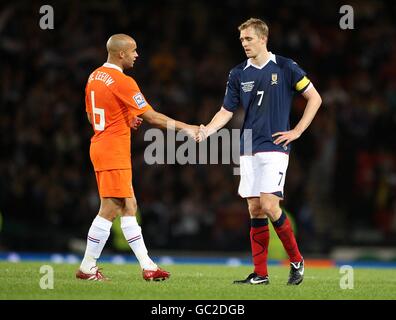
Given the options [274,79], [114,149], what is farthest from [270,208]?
[114,149]

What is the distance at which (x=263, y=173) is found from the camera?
8914mm

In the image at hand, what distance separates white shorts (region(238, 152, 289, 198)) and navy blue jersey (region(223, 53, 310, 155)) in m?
0.08

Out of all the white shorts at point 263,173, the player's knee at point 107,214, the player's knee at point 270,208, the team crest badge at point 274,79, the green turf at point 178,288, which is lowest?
the green turf at point 178,288

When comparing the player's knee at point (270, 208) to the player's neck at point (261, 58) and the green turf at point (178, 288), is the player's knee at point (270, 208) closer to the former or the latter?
the green turf at point (178, 288)

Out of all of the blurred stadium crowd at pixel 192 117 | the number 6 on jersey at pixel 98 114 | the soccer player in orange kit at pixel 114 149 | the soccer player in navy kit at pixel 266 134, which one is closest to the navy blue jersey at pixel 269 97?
the soccer player in navy kit at pixel 266 134

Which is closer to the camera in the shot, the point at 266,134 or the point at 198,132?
the point at 266,134

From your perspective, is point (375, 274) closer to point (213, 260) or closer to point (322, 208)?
point (213, 260)

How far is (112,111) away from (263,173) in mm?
1682

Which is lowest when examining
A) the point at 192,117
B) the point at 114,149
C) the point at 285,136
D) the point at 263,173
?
the point at 263,173

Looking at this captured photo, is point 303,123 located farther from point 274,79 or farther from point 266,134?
point 274,79

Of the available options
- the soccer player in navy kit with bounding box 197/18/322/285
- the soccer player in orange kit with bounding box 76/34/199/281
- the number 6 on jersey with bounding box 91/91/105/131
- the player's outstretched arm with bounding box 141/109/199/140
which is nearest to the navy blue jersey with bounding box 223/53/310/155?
the soccer player in navy kit with bounding box 197/18/322/285

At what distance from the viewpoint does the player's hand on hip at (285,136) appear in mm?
8898

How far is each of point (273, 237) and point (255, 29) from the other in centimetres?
842

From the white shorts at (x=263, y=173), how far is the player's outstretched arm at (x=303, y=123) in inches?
6.7
